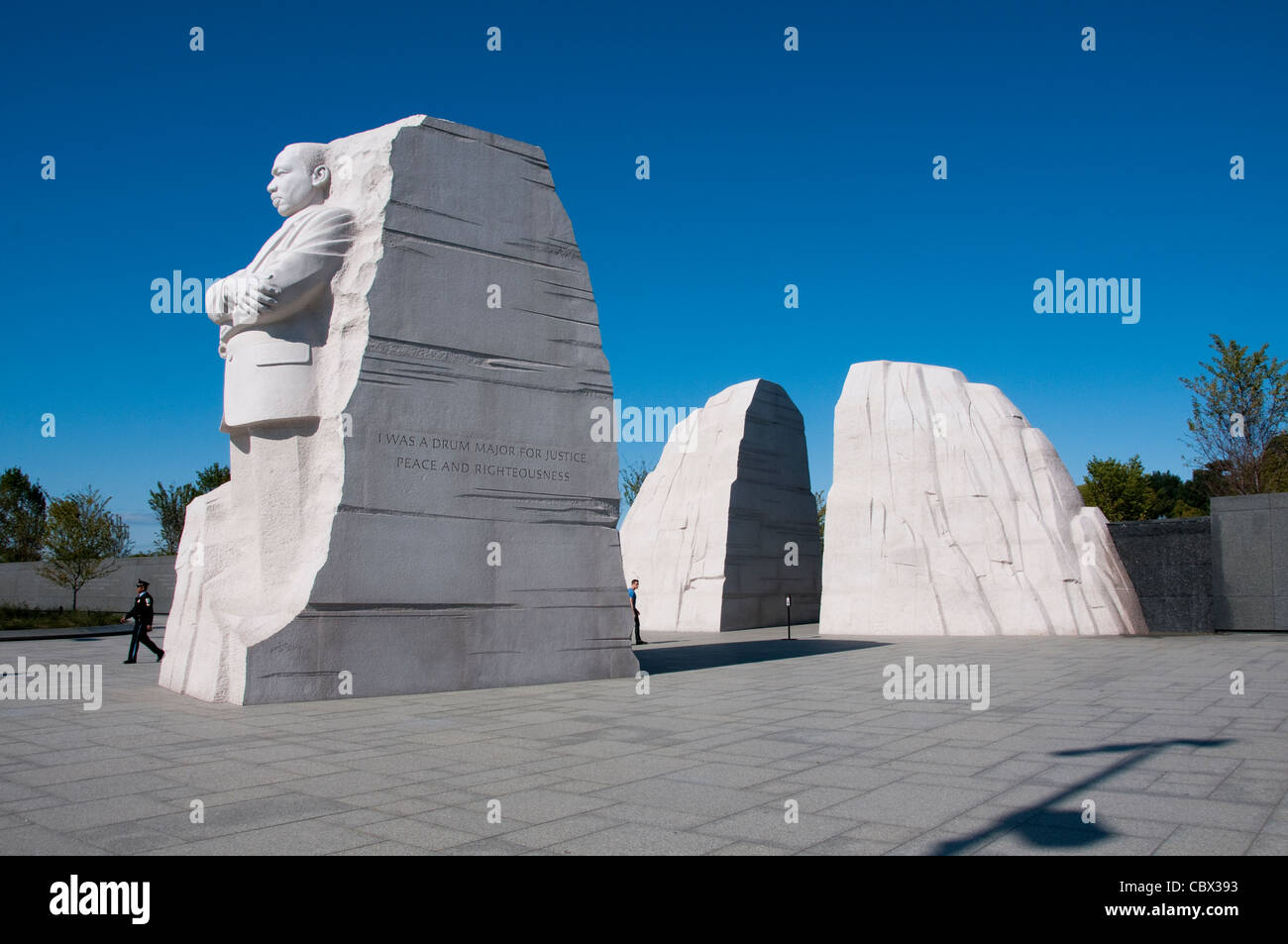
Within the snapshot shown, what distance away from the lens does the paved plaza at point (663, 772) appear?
432cm

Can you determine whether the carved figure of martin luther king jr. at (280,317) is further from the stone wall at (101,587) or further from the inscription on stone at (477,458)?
the stone wall at (101,587)

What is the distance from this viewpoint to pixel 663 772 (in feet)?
19.0

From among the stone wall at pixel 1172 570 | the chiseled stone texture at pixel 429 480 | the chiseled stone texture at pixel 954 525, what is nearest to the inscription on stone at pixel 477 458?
the chiseled stone texture at pixel 429 480

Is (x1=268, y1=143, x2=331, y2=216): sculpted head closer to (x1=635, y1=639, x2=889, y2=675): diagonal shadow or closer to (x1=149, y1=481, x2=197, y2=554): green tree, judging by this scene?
(x1=635, y1=639, x2=889, y2=675): diagonal shadow

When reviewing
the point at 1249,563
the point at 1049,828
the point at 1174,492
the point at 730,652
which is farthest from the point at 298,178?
the point at 1174,492

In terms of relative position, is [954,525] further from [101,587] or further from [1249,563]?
[101,587]

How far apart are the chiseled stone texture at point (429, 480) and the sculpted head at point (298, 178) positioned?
20 centimetres

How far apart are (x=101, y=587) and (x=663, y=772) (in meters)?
37.6

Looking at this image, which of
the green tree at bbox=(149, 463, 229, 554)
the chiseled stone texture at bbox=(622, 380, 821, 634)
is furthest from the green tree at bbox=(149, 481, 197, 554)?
the chiseled stone texture at bbox=(622, 380, 821, 634)

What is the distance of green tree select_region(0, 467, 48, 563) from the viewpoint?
4844 centimetres

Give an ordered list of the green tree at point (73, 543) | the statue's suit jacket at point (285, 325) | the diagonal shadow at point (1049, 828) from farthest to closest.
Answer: the green tree at point (73, 543) < the statue's suit jacket at point (285, 325) < the diagonal shadow at point (1049, 828)
